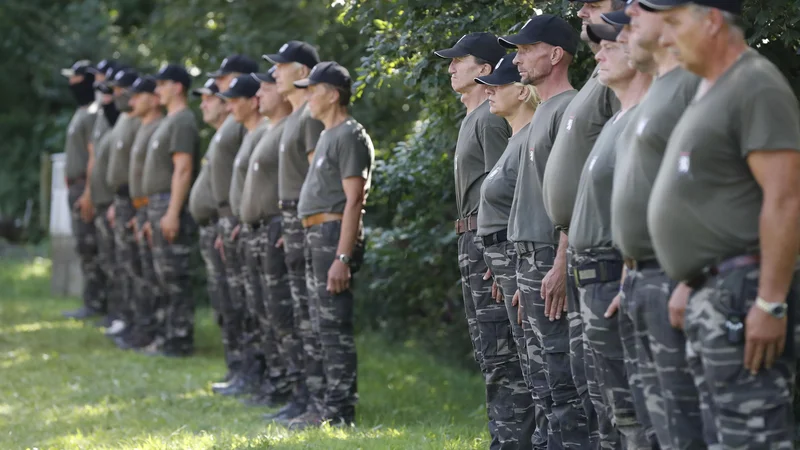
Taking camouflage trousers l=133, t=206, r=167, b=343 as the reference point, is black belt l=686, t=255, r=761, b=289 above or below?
above

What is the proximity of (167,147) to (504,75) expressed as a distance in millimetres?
6252

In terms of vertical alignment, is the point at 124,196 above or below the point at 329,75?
below

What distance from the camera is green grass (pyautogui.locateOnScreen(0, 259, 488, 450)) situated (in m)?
7.55

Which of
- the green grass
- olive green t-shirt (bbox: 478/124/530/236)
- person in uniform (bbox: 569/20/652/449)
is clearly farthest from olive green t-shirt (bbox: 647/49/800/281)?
the green grass

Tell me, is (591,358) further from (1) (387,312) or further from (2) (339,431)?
(1) (387,312)

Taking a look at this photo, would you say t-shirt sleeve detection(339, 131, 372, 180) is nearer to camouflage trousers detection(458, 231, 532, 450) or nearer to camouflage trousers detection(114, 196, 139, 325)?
camouflage trousers detection(458, 231, 532, 450)

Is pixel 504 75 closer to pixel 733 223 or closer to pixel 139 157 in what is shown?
pixel 733 223

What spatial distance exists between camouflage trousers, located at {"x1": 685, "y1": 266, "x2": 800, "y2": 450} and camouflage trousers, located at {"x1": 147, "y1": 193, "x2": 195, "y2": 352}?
335 inches

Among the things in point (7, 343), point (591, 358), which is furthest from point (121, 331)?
point (591, 358)

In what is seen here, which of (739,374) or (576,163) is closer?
(739,374)

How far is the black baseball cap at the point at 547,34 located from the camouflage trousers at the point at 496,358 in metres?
1.25

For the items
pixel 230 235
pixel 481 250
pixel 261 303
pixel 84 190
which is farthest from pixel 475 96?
pixel 84 190

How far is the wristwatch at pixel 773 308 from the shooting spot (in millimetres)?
3779

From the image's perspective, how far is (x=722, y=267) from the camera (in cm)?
395
